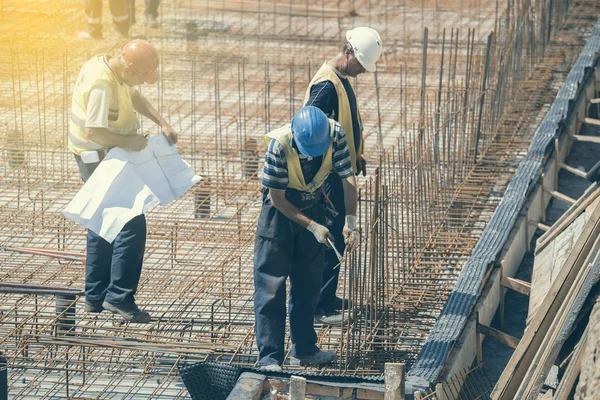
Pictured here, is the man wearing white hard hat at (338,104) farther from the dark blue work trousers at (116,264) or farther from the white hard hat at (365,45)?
the dark blue work trousers at (116,264)

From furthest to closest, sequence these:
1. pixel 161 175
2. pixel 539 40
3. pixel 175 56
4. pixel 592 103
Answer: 1. pixel 175 56
2. pixel 539 40
3. pixel 592 103
4. pixel 161 175

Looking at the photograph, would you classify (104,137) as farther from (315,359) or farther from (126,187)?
(315,359)

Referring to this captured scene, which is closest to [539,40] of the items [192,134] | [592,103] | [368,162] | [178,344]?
[592,103]

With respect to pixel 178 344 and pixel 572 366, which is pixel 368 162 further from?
pixel 572 366

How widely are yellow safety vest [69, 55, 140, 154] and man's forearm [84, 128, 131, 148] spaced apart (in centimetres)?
6

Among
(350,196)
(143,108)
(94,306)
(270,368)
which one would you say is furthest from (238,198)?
(270,368)

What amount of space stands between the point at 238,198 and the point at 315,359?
126 inches

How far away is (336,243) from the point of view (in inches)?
277

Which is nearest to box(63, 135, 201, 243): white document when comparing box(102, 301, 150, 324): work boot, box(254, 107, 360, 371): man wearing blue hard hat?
box(102, 301, 150, 324): work boot

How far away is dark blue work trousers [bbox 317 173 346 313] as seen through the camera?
22.8 feet

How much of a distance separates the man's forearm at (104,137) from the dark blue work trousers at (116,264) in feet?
1.53

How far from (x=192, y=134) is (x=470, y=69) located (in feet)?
9.32

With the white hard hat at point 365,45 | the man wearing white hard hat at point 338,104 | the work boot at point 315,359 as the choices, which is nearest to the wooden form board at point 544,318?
the work boot at point 315,359

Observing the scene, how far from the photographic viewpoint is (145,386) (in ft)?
21.6
